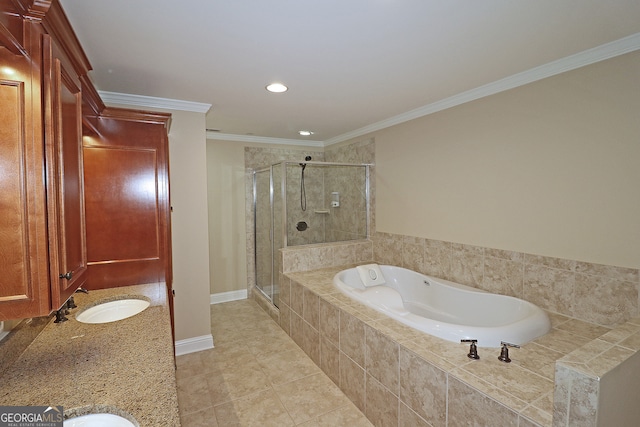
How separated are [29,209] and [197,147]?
1975 millimetres

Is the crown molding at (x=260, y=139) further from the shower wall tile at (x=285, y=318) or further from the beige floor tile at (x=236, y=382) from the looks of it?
the beige floor tile at (x=236, y=382)

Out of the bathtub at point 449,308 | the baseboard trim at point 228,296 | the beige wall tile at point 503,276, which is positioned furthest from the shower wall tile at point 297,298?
the beige wall tile at point 503,276

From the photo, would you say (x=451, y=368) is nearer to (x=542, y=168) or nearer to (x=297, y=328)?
(x=542, y=168)

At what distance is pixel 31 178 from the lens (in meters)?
0.97

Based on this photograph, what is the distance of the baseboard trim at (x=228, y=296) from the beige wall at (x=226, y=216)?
0.05 meters

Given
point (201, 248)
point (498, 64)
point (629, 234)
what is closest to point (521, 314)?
point (629, 234)

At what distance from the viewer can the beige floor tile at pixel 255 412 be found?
6.74 ft

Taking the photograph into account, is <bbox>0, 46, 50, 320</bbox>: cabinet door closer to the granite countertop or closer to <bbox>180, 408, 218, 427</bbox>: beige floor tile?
the granite countertop

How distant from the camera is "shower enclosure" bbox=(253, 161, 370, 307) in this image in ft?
12.5

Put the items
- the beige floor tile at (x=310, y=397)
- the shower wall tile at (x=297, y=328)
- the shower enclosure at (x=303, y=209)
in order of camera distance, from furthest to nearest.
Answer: the shower enclosure at (x=303, y=209)
the shower wall tile at (x=297, y=328)
the beige floor tile at (x=310, y=397)

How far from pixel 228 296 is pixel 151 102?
2790 mm

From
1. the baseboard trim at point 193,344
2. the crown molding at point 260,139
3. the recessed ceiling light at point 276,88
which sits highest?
the crown molding at point 260,139

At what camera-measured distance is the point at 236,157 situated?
4.34m

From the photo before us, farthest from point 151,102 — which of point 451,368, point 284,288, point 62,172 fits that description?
point 451,368
